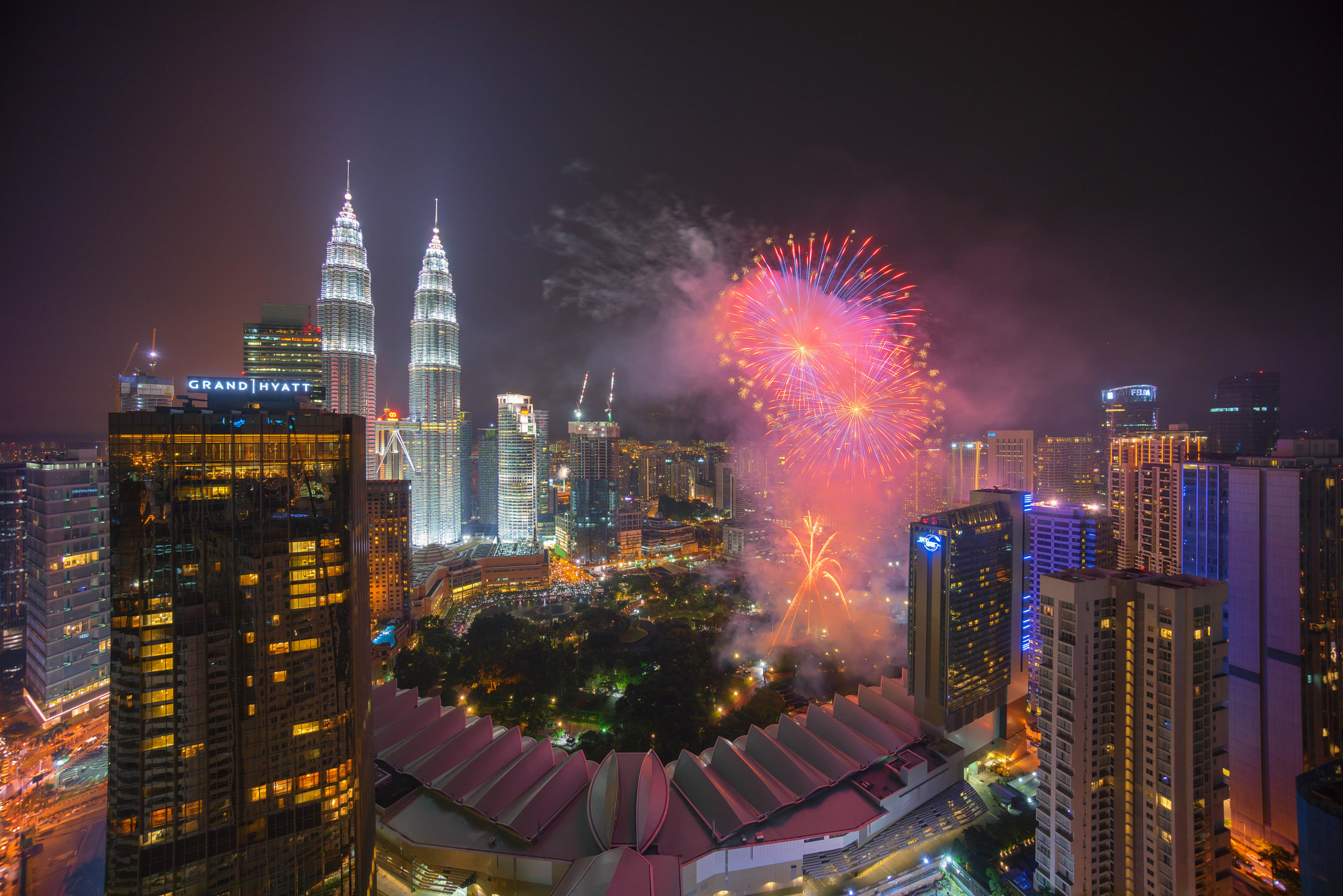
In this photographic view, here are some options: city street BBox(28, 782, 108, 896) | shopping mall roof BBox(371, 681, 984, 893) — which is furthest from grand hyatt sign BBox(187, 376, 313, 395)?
city street BBox(28, 782, 108, 896)

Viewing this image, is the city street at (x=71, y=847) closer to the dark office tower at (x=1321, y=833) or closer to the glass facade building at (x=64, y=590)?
the glass facade building at (x=64, y=590)

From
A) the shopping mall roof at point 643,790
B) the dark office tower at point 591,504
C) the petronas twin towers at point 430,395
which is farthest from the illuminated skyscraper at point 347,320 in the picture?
the shopping mall roof at point 643,790

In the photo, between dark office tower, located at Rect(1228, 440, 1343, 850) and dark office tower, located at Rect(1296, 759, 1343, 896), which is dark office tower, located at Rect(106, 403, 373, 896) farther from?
dark office tower, located at Rect(1228, 440, 1343, 850)

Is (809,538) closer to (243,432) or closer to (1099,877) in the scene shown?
(1099,877)

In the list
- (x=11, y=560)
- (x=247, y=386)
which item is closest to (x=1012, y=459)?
(x=247, y=386)

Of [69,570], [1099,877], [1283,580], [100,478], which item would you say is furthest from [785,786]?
[100,478]

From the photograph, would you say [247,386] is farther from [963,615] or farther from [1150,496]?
[1150,496]
